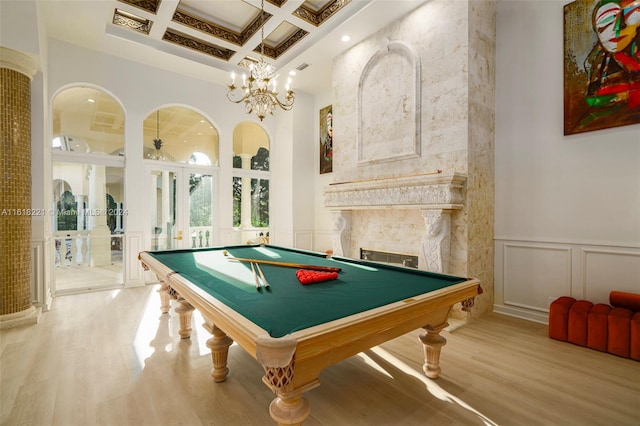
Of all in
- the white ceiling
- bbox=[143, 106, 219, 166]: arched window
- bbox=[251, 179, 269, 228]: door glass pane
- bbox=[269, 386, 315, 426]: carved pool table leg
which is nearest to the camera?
bbox=[269, 386, 315, 426]: carved pool table leg

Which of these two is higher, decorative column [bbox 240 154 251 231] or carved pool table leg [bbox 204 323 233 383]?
decorative column [bbox 240 154 251 231]

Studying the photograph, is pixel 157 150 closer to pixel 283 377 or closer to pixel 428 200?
pixel 428 200

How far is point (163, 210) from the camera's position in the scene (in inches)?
223

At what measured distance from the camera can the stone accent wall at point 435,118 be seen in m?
3.61

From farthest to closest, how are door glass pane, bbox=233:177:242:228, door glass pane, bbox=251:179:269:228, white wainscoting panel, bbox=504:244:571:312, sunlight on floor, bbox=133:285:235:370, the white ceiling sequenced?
door glass pane, bbox=251:179:269:228 → door glass pane, bbox=233:177:242:228 → the white ceiling → white wainscoting panel, bbox=504:244:571:312 → sunlight on floor, bbox=133:285:235:370

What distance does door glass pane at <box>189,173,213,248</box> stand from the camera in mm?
5949

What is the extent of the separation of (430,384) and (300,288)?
1292mm

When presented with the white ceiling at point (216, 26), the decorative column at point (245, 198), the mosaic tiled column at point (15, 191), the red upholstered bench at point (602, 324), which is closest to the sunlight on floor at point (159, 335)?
the mosaic tiled column at point (15, 191)

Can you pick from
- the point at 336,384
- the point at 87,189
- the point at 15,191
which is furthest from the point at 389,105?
the point at 87,189

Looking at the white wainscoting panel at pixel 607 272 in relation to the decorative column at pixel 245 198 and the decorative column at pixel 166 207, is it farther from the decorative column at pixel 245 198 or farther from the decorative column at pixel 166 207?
the decorative column at pixel 166 207

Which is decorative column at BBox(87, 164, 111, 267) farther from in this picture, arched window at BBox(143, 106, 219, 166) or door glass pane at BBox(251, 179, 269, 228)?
door glass pane at BBox(251, 179, 269, 228)

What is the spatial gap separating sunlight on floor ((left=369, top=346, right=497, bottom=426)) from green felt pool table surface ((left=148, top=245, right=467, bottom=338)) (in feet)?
2.64

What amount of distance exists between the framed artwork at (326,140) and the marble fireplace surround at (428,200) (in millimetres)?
2122

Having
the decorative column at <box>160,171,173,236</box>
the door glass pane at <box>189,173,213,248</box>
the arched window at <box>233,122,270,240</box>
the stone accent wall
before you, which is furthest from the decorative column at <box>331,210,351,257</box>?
the decorative column at <box>160,171,173,236</box>
